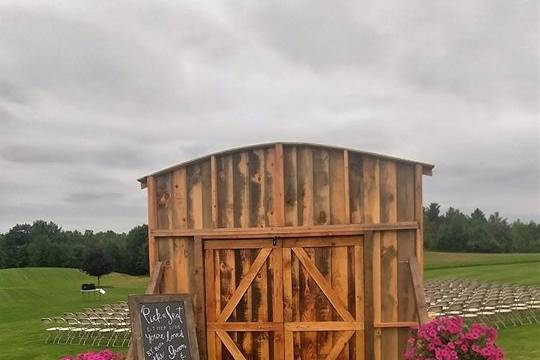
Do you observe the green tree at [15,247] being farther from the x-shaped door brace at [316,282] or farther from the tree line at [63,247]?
the x-shaped door brace at [316,282]

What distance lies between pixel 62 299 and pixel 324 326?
30600 mm

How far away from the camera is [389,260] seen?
7.49m

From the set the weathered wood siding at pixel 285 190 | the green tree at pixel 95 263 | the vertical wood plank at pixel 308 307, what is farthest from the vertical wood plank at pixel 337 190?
the green tree at pixel 95 263

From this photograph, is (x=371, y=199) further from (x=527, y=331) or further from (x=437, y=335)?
(x=527, y=331)

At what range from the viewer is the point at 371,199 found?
7520 mm

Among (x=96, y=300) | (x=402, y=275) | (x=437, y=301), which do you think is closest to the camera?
(x=402, y=275)

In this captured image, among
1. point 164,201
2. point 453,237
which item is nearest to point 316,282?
point 164,201

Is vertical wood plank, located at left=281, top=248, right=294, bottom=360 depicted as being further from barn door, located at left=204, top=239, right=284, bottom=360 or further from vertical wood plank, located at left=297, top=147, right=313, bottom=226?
vertical wood plank, located at left=297, top=147, right=313, bottom=226

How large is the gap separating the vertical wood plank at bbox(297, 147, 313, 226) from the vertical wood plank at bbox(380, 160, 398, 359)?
0.99 m

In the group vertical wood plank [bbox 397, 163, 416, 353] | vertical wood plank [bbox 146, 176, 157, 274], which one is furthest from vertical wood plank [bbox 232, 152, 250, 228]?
vertical wood plank [bbox 397, 163, 416, 353]

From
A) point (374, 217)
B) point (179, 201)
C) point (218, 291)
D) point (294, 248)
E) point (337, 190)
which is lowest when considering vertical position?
point (218, 291)

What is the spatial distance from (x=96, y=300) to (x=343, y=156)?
27.7m

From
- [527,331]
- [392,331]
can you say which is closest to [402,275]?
[392,331]

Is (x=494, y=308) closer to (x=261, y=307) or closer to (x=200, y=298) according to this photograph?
(x=261, y=307)
